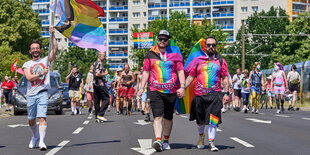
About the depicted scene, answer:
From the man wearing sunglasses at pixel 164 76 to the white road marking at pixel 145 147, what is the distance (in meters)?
0.27

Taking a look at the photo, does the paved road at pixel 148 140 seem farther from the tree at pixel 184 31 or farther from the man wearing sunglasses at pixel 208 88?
the tree at pixel 184 31

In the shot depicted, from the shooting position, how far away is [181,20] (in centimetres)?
7350

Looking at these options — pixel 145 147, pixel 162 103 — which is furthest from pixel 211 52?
pixel 145 147

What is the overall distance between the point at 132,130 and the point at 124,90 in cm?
817

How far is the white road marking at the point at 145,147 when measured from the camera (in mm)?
9102

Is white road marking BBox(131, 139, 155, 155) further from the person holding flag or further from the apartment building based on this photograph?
the apartment building

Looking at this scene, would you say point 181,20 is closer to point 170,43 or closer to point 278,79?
point 278,79

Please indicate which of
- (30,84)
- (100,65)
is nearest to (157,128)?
(30,84)

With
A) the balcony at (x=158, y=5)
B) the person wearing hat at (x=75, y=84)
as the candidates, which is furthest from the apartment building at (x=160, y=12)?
the person wearing hat at (x=75, y=84)

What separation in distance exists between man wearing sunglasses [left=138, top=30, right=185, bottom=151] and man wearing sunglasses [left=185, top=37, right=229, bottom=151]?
1.07 ft

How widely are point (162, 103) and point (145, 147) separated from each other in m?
0.98

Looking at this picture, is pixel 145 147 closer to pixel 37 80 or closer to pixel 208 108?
pixel 208 108

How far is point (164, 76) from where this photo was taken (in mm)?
9328

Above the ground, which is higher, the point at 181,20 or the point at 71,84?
the point at 181,20
